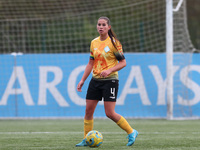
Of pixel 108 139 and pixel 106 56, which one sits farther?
pixel 108 139

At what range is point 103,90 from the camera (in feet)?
21.1

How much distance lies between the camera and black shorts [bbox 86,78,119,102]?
20.9 feet

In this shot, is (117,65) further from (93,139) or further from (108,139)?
(108,139)

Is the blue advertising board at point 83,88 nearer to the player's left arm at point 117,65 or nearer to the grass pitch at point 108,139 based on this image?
the grass pitch at point 108,139

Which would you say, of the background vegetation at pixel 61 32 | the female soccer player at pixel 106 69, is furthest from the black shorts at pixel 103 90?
the background vegetation at pixel 61 32

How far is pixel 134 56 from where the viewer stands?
12.2 metres

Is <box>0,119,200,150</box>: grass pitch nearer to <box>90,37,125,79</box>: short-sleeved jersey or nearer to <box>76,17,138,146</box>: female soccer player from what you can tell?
<box>76,17,138,146</box>: female soccer player

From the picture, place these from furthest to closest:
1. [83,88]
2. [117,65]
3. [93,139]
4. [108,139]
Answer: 1. [83,88]
2. [108,139]
3. [117,65]
4. [93,139]

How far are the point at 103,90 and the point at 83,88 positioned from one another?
5.75m

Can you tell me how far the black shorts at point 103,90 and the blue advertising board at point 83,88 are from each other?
18.4 ft

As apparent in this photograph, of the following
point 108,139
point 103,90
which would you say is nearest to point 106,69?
point 103,90

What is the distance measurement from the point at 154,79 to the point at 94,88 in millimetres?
5905

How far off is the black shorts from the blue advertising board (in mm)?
5596

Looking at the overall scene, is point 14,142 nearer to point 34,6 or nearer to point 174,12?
point 174,12
